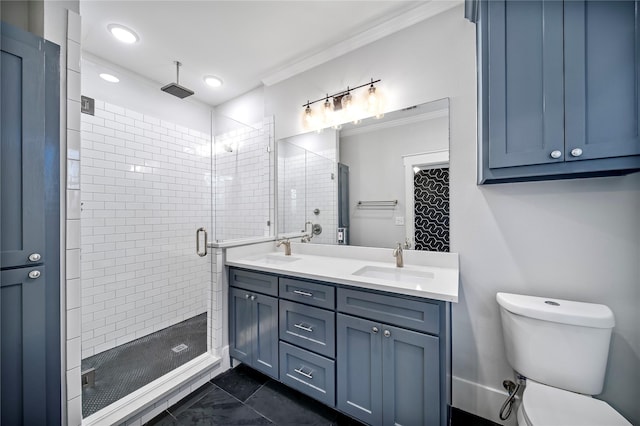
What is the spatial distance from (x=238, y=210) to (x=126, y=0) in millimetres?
1799

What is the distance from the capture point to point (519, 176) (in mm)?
1266

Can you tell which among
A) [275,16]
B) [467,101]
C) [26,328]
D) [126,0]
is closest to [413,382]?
[467,101]

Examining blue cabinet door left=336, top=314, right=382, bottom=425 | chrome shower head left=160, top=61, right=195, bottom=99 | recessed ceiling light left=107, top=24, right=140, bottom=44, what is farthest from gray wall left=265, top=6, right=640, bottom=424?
recessed ceiling light left=107, top=24, right=140, bottom=44

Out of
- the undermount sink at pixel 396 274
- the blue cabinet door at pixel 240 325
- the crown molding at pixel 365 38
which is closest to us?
the undermount sink at pixel 396 274

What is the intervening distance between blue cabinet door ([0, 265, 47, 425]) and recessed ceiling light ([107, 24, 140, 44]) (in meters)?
1.86

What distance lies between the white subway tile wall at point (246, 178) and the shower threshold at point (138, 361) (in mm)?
1121

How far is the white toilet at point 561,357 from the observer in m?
1.08

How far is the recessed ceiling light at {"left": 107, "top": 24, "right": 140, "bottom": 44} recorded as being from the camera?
76.3 inches

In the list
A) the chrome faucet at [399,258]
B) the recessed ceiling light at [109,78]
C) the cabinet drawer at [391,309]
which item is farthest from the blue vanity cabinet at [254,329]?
the recessed ceiling light at [109,78]

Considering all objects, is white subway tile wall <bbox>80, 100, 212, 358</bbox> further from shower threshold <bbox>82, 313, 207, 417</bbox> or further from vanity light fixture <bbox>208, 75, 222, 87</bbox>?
vanity light fixture <bbox>208, 75, 222, 87</bbox>

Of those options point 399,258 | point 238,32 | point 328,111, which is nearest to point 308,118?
point 328,111

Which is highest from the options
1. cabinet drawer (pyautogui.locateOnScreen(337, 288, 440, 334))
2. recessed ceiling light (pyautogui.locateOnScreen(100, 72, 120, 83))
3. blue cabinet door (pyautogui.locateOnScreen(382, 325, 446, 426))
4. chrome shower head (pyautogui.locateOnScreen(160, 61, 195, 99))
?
recessed ceiling light (pyautogui.locateOnScreen(100, 72, 120, 83))

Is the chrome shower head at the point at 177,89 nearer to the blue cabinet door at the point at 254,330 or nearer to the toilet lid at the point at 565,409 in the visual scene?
the blue cabinet door at the point at 254,330

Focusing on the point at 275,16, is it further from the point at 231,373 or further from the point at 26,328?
the point at 231,373
